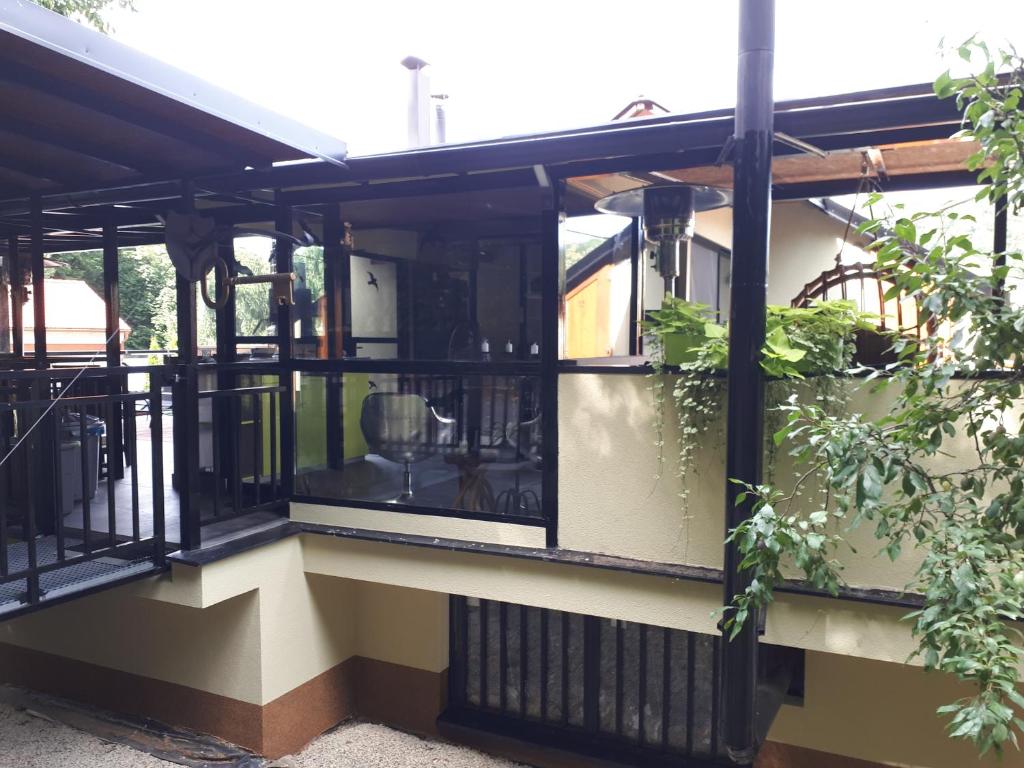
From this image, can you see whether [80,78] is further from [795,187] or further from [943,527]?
[795,187]

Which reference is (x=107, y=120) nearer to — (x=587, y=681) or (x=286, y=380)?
(x=286, y=380)

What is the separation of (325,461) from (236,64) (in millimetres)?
28702

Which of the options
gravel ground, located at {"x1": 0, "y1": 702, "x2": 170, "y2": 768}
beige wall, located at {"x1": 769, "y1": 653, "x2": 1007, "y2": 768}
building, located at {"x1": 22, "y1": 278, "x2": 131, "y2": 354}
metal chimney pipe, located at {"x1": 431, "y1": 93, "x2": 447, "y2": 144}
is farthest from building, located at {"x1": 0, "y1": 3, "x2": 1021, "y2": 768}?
metal chimney pipe, located at {"x1": 431, "y1": 93, "x2": 447, "y2": 144}

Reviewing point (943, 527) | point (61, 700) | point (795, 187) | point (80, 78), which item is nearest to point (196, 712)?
point (61, 700)

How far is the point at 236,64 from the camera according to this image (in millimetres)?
29141

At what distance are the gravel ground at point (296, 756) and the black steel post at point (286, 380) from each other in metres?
1.65

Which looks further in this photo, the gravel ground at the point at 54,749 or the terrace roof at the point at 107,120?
the gravel ground at the point at 54,749

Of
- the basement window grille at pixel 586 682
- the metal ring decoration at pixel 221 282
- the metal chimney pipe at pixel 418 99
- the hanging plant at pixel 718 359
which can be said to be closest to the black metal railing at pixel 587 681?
the basement window grille at pixel 586 682

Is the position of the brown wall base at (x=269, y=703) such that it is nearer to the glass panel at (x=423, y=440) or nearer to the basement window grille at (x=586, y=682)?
the basement window grille at (x=586, y=682)

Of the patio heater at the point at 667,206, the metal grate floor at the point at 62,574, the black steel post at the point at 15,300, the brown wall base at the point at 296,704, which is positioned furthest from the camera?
the black steel post at the point at 15,300

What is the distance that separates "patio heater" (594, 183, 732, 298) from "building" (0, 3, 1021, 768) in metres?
0.12

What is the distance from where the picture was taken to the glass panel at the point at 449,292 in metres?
6.22

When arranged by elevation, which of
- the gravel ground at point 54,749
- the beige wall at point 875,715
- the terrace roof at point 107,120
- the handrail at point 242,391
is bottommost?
the gravel ground at point 54,749

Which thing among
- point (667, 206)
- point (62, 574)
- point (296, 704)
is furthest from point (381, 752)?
point (667, 206)
